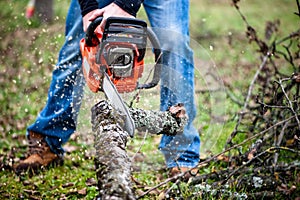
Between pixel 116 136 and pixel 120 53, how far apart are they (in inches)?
18.3

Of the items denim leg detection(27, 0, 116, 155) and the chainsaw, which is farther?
denim leg detection(27, 0, 116, 155)

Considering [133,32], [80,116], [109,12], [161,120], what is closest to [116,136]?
[161,120]

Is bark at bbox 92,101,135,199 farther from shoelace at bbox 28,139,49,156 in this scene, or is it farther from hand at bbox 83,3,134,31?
shoelace at bbox 28,139,49,156

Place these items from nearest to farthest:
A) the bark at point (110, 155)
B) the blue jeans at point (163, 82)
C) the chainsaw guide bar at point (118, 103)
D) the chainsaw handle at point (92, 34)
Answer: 1. the bark at point (110, 155)
2. the chainsaw guide bar at point (118, 103)
3. the chainsaw handle at point (92, 34)
4. the blue jeans at point (163, 82)

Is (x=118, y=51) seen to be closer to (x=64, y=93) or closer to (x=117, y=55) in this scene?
(x=117, y=55)

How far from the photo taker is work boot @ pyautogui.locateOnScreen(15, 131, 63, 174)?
3059 millimetres

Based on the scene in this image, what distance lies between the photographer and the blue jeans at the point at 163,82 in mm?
2686

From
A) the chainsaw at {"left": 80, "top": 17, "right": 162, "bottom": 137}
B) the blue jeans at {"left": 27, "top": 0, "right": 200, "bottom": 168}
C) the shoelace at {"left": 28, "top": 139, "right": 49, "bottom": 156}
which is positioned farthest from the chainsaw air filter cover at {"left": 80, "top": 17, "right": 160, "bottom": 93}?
the shoelace at {"left": 28, "top": 139, "right": 49, "bottom": 156}

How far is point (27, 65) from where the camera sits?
17.6 ft

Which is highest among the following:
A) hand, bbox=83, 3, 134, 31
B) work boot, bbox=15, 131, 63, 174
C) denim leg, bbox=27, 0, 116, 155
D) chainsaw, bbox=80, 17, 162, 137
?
hand, bbox=83, 3, 134, 31

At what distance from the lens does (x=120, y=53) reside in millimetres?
2248

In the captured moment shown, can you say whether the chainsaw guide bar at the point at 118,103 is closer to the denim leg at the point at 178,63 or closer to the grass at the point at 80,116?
the grass at the point at 80,116

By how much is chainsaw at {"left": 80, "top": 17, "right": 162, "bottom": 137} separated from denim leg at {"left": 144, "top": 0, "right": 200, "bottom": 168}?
0.29m

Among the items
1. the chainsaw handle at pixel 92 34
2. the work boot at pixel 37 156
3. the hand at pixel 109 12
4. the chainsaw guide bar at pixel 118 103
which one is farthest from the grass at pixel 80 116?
the hand at pixel 109 12
